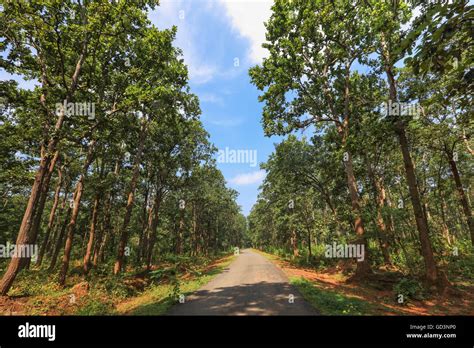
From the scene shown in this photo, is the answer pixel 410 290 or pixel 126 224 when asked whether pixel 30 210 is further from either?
pixel 410 290

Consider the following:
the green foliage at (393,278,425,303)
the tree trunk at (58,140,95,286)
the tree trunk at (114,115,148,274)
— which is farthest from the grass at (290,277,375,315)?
the tree trunk at (58,140,95,286)

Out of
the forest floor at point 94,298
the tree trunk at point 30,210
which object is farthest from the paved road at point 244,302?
the tree trunk at point 30,210

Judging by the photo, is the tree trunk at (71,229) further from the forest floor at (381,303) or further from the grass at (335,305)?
the grass at (335,305)

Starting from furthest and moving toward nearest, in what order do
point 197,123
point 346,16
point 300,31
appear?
1. point 197,123
2. point 300,31
3. point 346,16

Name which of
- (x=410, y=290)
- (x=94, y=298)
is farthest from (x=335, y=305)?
(x=94, y=298)

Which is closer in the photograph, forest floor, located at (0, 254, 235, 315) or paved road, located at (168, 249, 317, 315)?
paved road, located at (168, 249, 317, 315)

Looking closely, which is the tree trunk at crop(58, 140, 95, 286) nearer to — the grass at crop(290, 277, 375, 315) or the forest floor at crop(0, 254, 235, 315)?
the forest floor at crop(0, 254, 235, 315)

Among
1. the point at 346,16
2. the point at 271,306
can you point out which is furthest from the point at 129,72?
the point at 271,306

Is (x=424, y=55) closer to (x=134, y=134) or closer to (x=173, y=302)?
(x=173, y=302)

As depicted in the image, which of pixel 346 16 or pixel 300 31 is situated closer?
pixel 346 16

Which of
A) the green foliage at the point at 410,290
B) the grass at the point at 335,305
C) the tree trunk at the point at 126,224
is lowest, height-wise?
the green foliage at the point at 410,290

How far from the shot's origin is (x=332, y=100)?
15.5 metres

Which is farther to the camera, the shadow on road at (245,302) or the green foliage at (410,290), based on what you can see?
the green foliage at (410,290)
